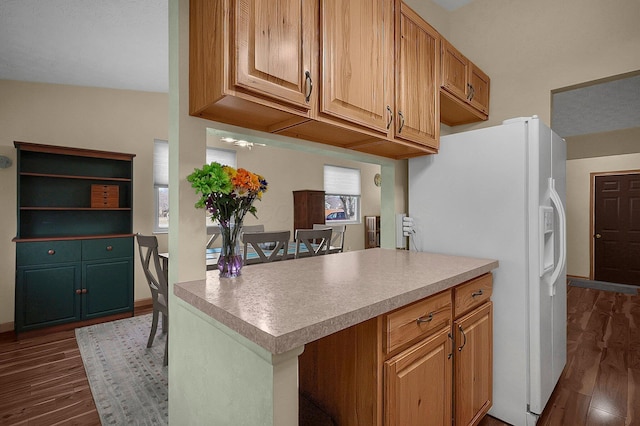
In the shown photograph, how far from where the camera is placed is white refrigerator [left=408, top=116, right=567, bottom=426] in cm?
164

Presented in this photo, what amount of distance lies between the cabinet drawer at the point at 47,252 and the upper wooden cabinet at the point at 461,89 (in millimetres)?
3850

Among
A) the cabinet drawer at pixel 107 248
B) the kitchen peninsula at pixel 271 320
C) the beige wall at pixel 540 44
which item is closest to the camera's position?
the kitchen peninsula at pixel 271 320

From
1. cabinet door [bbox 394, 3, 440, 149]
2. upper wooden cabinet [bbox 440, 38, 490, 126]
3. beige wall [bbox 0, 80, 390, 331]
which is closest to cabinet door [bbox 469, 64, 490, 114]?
upper wooden cabinet [bbox 440, 38, 490, 126]

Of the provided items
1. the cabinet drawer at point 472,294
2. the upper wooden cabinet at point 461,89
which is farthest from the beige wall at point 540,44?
the cabinet drawer at point 472,294

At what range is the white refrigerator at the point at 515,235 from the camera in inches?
64.6

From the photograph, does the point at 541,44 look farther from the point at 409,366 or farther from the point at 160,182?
the point at 160,182

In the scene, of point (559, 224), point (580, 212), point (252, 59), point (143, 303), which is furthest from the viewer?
point (580, 212)

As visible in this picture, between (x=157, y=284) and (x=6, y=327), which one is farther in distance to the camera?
(x=6, y=327)

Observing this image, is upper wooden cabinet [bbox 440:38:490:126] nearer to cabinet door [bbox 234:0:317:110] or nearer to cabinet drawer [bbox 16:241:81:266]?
cabinet door [bbox 234:0:317:110]

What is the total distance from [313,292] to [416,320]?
1.36 ft

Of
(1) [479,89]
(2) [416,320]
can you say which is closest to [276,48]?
(2) [416,320]

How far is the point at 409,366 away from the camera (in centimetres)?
115

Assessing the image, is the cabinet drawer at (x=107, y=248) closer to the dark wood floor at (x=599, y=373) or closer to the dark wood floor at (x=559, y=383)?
the dark wood floor at (x=559, y=383)

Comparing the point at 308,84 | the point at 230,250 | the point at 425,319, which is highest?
the point at 308,84
